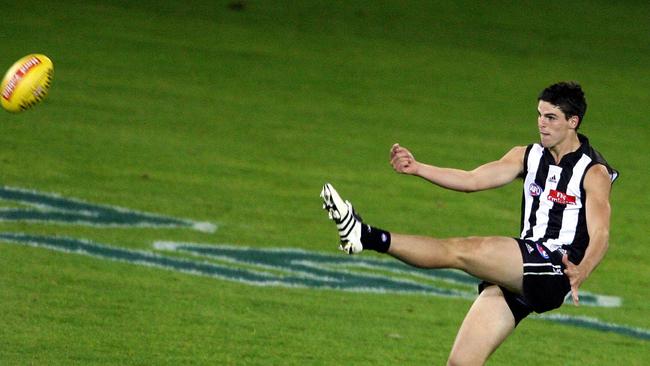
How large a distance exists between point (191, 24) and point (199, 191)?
26.8 ft

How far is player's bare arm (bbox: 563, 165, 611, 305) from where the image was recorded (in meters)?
8.52

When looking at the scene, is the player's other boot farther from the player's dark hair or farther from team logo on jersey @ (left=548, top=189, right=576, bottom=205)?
the player's dark hair

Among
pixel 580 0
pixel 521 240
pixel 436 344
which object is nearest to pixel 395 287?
pixel 436 344

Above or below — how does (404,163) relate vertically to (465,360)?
above

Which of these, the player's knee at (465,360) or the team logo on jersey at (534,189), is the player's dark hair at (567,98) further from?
the player's knee at (465,360)

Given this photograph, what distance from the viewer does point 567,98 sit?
9047mm

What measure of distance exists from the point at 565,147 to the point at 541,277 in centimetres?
90

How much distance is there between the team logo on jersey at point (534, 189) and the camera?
9234 millimetres

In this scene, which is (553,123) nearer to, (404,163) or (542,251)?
(542,251)

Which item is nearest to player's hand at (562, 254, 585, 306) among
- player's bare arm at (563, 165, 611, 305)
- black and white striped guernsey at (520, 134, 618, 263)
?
player's bare arm at (563, 165, 611, 305)

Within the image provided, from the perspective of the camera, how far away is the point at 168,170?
17.9 meters

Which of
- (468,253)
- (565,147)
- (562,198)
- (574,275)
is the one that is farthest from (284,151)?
(574,275)

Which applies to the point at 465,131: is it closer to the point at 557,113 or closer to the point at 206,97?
the point at 206,97

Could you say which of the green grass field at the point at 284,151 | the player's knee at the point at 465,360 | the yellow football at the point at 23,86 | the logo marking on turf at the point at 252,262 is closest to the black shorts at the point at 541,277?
the player's knee at the point at 465,360
